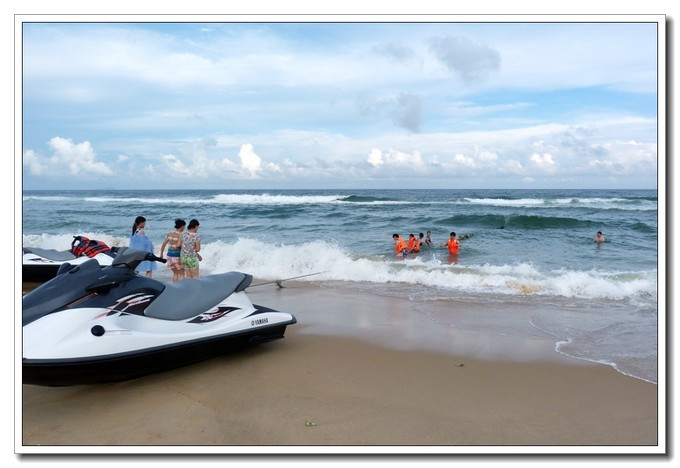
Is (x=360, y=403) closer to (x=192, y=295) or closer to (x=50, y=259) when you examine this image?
(x=192, y=295)

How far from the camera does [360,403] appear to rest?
4.43 metres

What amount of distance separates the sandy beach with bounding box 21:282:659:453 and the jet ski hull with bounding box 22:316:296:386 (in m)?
0.15

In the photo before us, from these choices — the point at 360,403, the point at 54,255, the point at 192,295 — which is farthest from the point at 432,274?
Answer: the point at 54,255

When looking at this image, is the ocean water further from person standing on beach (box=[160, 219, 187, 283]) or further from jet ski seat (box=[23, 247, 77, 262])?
person standing on beach (box=[160, 219, 187, 283])

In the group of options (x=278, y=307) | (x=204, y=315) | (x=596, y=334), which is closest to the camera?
(x=204, y=315)

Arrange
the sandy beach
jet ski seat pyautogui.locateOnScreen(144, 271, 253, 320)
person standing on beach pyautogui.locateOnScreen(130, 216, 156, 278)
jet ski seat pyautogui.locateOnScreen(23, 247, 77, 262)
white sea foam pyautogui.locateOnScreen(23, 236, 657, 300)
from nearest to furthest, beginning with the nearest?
1. the sandy beach
2. jet ski seat pyautogui.locateOnScreen(144, 271, 253, 320)
3. person standing on beach pyautogui.locateOnScreen(130, 216, 156, 278)
4. white sea foam pyautogui.locateOnScreen(23, 236, 657, 300)
5. jet ski seat pyautogui.locateOnScreen(23, 247, 77, 262)

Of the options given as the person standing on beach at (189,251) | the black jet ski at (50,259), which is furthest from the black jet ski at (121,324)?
the black jet ski at (50,259)

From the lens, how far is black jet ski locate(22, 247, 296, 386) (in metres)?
4.18

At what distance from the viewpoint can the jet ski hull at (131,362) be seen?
4.09 meters

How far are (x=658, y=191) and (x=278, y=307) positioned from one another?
18.3ft

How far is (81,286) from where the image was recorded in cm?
450

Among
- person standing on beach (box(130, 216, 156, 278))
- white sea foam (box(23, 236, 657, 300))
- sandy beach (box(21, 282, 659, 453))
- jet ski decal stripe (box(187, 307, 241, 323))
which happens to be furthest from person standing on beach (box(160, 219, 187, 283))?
jet ski decal stripe (box(187, 307, 241, 323))
